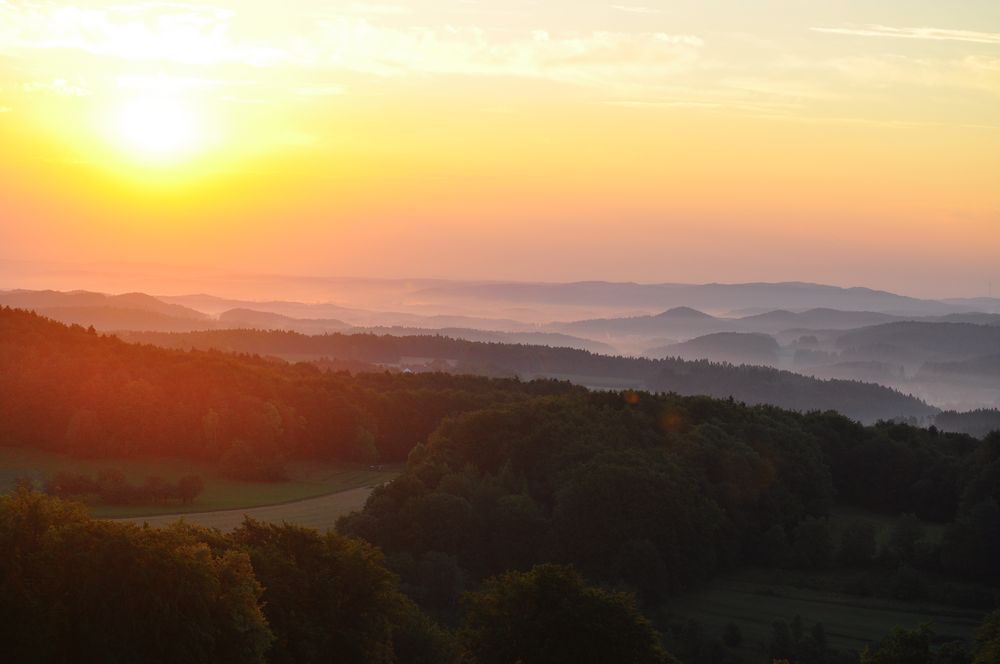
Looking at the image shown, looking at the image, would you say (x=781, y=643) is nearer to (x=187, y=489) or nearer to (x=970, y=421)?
(x=187, y=489)

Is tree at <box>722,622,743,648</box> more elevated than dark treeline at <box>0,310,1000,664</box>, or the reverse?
dark treeline at <box>0,310,1000,664</box>

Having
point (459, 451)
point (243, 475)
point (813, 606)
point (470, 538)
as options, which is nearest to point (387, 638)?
point (470, 538)

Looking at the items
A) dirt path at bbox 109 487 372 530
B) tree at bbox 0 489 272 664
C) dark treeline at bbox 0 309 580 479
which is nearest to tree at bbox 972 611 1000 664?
tree at bbox 0 489 272 664

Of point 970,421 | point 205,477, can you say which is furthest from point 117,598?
point 970,421

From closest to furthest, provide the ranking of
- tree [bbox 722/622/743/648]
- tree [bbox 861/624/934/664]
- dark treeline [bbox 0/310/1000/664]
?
1. dark treeline [bbox 0/310/1000/664]
2. tree [bbox 861/624/934/664]
3. tree [bbox 722/622/743/648]

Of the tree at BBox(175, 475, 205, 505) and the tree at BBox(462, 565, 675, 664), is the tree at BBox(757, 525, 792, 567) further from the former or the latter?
the tree at BBox(175, 475, 205, 505)

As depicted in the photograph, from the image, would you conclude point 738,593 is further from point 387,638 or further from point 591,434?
point 387,638

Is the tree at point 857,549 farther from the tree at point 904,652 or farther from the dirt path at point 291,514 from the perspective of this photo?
the tree at point 904,652
